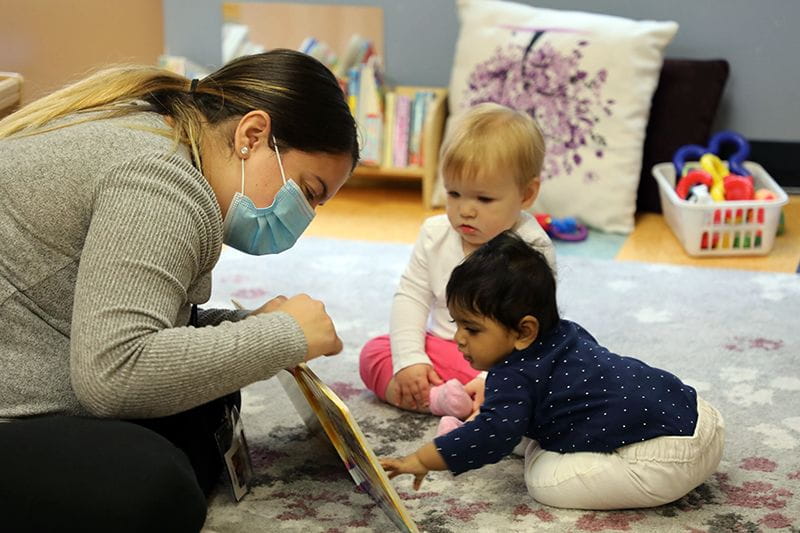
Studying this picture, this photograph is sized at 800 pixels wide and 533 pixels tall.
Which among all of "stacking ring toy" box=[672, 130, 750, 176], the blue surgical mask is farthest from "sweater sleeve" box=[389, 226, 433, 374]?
"stacking ring toy" box=[672, 130, 750, 176]

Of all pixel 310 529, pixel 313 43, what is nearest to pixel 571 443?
pixel 310 529

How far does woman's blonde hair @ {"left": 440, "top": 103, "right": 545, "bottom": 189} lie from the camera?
176cm

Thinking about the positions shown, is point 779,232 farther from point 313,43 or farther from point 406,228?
point 313,43

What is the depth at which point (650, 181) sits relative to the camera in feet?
9.99

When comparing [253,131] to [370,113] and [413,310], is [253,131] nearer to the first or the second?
[413,310]

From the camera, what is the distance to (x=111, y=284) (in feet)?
3.87

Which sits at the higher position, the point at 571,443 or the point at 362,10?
the point at 362,10

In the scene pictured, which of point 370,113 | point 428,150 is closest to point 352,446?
point 428,150

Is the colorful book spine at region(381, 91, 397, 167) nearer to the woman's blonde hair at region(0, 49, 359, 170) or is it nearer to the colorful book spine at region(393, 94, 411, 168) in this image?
the colorful book spine at region(393, 94, 411, 168)

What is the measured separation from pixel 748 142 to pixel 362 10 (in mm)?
1194

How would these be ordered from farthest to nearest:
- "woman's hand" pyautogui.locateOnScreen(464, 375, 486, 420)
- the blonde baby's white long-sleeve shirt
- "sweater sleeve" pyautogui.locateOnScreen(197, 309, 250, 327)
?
the blonde baby's white long-sleeve shirt < "woman's hand" pyautogui.locateOnScreen(464, 375, 486, 420) < "sweater sleeve" pyautogui.locateOnScreen(197, 309, 250, 327)

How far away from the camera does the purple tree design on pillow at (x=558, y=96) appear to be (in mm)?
2912

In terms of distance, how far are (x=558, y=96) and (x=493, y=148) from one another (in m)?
1.23

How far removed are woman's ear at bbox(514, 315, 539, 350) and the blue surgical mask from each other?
32 centimetres
